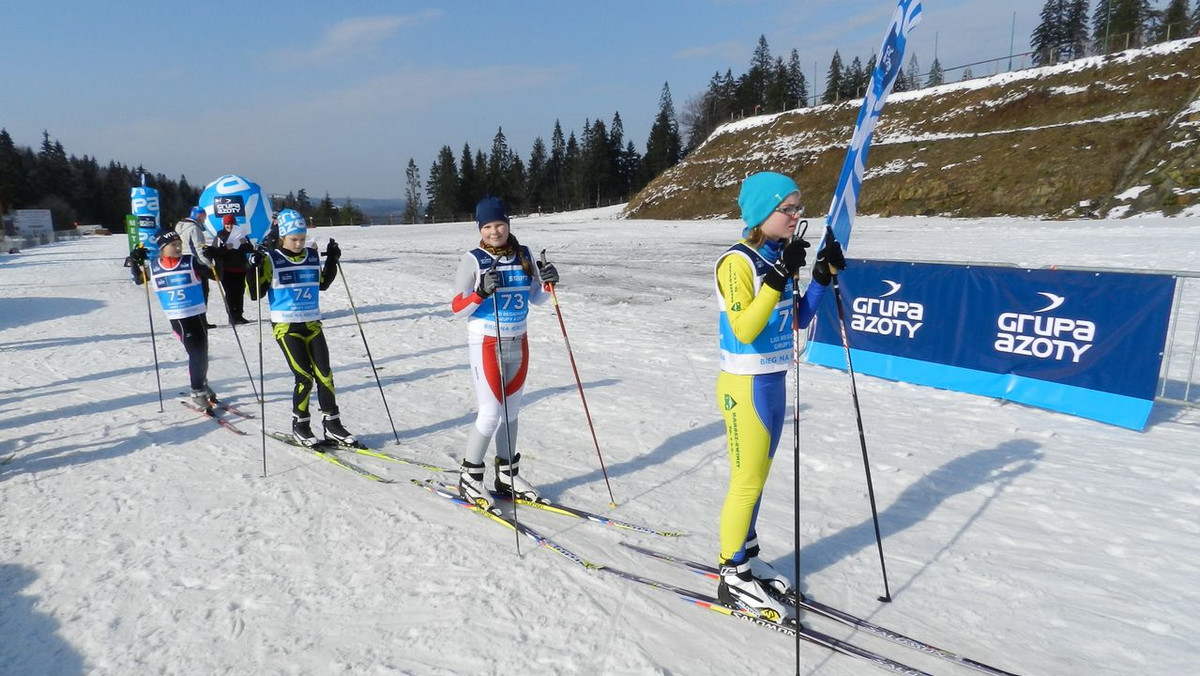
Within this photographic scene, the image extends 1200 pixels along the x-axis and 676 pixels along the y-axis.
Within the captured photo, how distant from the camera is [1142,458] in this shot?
544 centimetres

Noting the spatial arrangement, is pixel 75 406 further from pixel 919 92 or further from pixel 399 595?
pixel 919 92

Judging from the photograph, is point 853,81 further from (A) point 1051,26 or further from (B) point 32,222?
(B) point 32,222

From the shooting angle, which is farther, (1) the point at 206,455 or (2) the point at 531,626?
(1) the point at 206,455

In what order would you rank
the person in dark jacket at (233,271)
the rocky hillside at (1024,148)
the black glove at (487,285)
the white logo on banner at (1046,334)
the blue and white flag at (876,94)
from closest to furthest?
the black glove at (487,285) < the white logo on banner at (1046,334) < the blue and white flag at (876,94) < the person in dark jacket at (233,271) < the rocky hillside at (1024,148)

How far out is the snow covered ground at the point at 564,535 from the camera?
10.3 ft

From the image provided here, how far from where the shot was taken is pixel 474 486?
4629 millimetres

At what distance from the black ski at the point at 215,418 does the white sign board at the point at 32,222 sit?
2370 inches

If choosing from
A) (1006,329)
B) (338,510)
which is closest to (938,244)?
(1006,329)

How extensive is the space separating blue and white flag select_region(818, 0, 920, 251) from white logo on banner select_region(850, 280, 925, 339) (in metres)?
1.63

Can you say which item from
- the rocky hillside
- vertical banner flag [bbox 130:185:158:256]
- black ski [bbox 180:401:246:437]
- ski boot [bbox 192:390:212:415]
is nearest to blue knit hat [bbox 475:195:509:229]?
black ski [bbox 180:401:246:437]

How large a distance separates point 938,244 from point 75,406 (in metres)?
23.3

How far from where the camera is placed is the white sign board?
5153 cm

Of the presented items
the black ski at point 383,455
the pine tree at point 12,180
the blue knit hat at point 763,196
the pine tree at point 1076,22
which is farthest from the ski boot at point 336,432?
the pine tree at point 1076,22

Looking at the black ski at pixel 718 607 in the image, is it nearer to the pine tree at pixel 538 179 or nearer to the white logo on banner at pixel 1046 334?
the white logo on banner at pixel 1046 334
